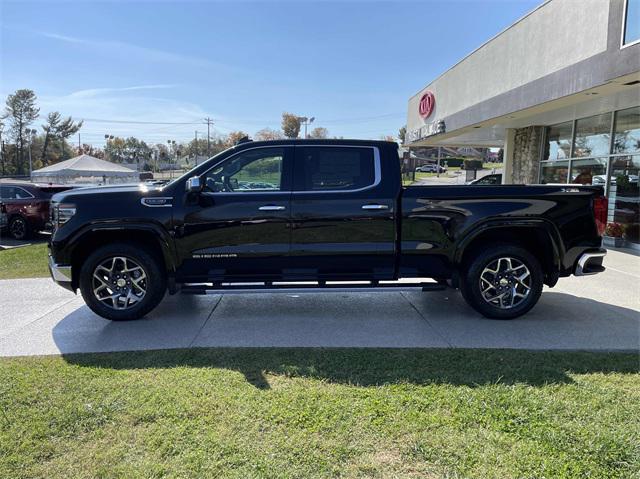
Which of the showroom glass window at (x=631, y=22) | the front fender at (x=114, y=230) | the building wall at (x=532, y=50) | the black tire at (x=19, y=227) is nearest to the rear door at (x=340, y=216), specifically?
the front fender at (x=114, y=230)

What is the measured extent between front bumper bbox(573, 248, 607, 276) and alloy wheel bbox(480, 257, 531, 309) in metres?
0.58

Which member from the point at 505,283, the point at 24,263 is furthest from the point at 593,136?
the point at 24,263

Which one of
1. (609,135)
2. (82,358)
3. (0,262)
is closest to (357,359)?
(82,358)

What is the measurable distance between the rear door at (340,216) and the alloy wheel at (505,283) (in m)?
1.12

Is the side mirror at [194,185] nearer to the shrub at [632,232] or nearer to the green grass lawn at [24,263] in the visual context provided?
the green grass lawn at [24,263]

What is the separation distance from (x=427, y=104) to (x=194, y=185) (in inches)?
711

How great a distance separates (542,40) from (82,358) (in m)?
12.2

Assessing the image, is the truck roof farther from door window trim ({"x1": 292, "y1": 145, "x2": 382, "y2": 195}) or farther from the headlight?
the headlight

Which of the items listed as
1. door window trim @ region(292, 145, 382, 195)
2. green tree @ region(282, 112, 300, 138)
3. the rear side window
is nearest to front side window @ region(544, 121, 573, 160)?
door window trim @ region(292, 145, 382, 195)

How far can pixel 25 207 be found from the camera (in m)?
13.0

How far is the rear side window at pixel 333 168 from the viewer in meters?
5.24

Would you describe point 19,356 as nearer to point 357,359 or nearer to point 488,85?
point 357,359

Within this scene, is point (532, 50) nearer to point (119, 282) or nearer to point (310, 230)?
point (310, 230)

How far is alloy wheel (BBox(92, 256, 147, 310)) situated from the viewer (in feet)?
17.0
